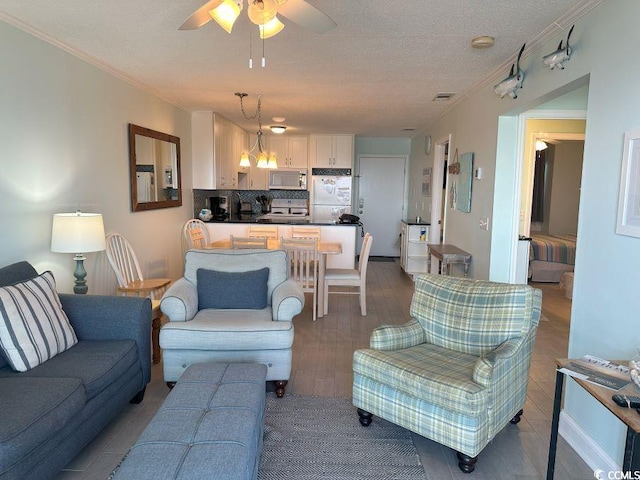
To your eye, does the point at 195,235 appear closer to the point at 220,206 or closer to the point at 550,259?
the point at 220,206

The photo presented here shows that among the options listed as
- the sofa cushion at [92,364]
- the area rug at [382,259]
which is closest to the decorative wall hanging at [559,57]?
the sofa cushion at [92,364]

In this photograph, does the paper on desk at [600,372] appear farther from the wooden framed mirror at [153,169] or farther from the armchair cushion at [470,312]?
the wooden framed mirror at [153,169]

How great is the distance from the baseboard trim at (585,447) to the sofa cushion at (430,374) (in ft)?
2.09

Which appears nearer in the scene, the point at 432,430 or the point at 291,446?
the point at 432,430

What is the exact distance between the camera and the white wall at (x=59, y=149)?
2.72 metres

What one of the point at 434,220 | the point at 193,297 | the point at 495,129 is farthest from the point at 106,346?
the point at 434,220

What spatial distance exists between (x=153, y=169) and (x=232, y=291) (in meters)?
2.35

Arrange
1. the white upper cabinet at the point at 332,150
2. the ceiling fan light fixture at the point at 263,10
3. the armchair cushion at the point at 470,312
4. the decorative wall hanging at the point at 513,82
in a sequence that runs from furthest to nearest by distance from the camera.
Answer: the white upper cabinet at the point at 332,150 < the decorative wall hanging at the point at 513,82 < the armchair cushion at the point at 470,312 < the ceiling fan light fixture at the point at 263,10

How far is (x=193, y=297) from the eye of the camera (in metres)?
3.00

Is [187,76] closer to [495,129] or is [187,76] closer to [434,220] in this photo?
[495,129]

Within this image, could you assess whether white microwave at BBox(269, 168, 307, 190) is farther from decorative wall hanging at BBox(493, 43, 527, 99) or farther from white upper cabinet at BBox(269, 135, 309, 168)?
decorative wall hanging at BBox(493, 43, 527, 99)

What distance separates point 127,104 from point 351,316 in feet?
10.3

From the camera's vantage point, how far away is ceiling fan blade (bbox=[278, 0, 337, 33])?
185cm

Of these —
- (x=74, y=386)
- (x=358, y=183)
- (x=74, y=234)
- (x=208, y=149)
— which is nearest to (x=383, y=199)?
(x=358, y=183)
